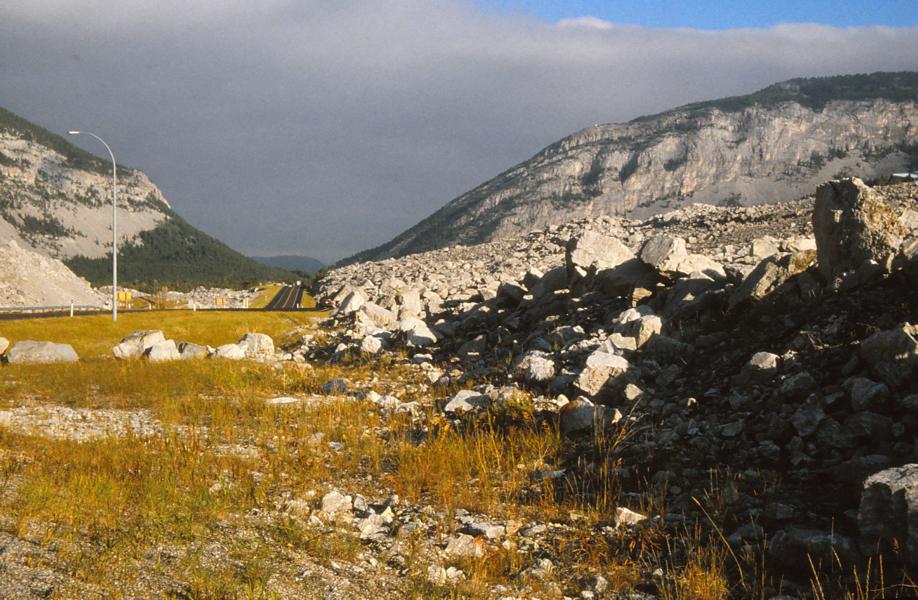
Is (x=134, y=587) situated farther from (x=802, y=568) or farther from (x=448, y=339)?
(x=448, y=339)

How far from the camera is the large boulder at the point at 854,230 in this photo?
985 centimetres

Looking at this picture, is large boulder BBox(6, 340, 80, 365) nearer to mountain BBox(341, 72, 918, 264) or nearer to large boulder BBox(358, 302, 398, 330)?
large boulder BBox(358, 302, 398, 330)

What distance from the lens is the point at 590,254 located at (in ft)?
59.9

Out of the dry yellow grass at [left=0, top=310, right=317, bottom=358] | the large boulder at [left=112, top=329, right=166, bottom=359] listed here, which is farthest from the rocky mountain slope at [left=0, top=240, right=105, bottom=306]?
the large boulder at [left=112, top=329, right=166, bottom=359]

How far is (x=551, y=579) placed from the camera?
16.7ft

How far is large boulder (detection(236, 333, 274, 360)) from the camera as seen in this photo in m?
20.1

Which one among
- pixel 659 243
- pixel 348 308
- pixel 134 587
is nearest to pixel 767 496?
pixel 134 587

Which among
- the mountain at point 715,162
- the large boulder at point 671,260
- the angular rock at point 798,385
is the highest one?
the mountain at point 715,162

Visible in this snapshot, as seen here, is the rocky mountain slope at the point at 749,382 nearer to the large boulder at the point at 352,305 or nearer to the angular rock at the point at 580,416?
the angular rock at the point at 580,416

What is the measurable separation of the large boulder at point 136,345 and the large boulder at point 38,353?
61.7 inches

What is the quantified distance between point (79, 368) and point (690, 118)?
19359 cm

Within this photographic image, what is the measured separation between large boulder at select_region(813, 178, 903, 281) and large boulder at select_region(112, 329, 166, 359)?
1970 centimetres

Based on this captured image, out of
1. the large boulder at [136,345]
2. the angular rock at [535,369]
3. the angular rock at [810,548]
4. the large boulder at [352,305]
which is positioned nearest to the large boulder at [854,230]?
the angular rock at [535,369]

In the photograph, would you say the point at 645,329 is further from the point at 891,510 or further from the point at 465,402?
the point at 891,510
